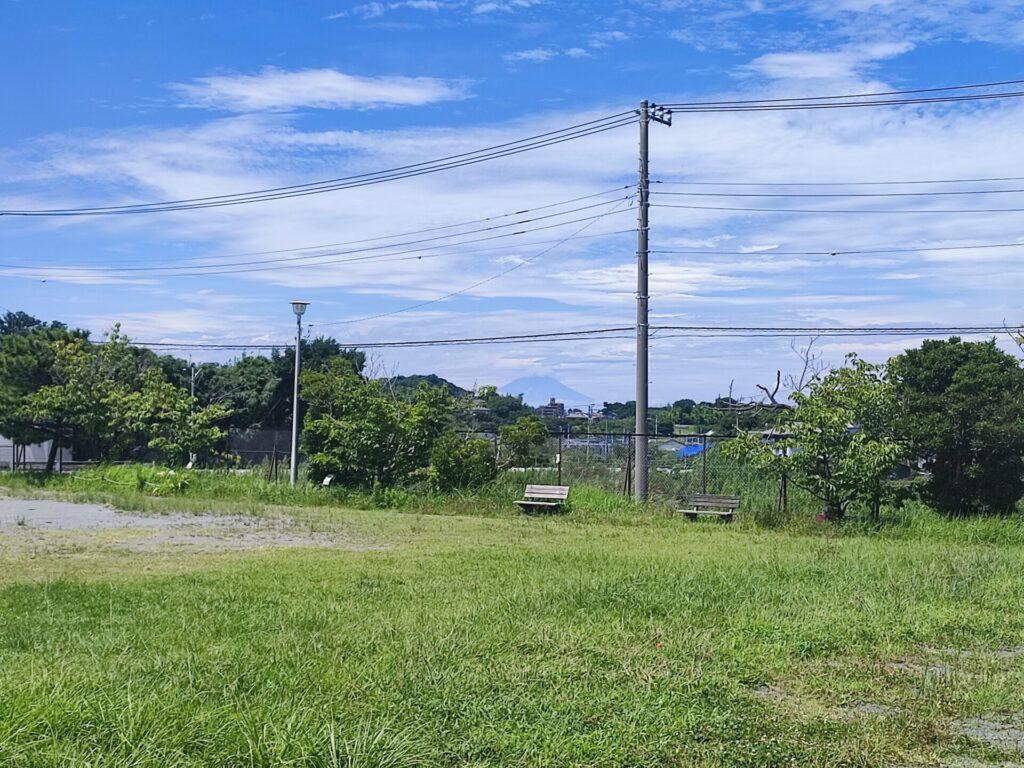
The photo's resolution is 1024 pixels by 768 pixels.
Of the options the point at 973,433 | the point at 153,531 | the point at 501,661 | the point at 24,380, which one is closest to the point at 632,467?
the point at 973,433

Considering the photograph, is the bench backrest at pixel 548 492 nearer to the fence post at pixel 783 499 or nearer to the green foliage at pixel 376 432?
the green foliage at pixel 376 432

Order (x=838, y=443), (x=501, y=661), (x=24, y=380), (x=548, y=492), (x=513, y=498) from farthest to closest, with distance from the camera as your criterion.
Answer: (x=24, y=380) → (x=513, y=498) → (x=548, y=492) → (x=838, y=443) → (x=501, y=661)

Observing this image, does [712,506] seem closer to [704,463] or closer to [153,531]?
[704,463]

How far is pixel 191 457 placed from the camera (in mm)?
28594

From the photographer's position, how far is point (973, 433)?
17.7m

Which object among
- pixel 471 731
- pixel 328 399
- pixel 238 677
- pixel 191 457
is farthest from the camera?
pixel 191 457

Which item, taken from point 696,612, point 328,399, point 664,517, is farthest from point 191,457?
point 696,612

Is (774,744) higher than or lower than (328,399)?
lower

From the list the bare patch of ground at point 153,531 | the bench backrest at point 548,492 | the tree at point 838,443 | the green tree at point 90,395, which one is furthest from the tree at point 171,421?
the tree at point 838,443

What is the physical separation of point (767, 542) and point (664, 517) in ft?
14.1

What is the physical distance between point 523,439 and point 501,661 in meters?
17.6

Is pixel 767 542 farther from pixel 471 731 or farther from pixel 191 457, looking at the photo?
pixel 191 457

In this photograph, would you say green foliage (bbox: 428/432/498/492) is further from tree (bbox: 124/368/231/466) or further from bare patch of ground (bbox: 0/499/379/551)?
tree (bbox: 124/368/231/466)

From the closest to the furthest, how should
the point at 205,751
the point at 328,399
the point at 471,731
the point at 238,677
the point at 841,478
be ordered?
the point at 205,751 < the point at 471,731 < the point at 238,677 < the point at 841,478 < the point at 328,399
